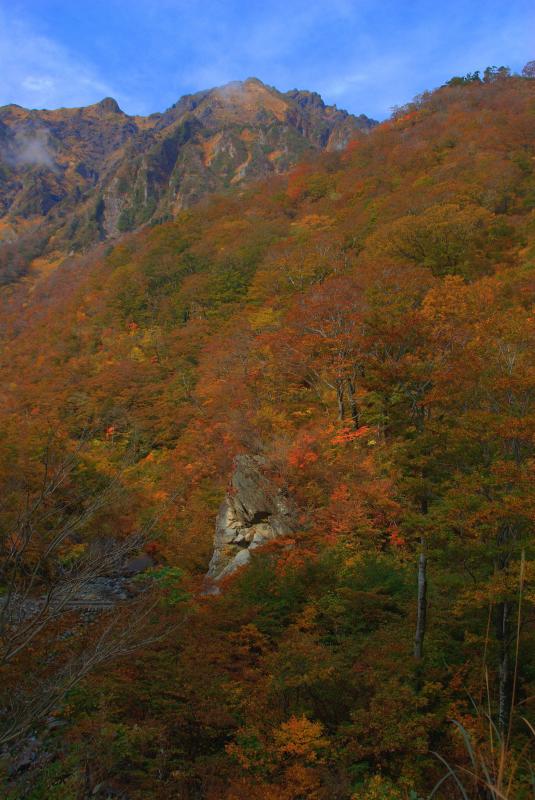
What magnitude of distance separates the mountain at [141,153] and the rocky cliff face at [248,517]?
54592mm

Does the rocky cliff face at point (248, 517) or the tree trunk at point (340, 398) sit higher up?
the tree trunk at point (340, 398)

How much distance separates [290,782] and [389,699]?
5.53 ft

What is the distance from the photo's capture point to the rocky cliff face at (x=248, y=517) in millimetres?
14336

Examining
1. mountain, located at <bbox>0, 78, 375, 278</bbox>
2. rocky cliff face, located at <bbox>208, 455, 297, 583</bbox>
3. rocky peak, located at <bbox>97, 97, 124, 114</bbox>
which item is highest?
rocky peak, located at <bbox>97, 97, 124, 114</bbox>

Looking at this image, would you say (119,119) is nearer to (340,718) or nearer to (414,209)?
(414,209)

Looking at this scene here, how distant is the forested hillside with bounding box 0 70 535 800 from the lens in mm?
6098

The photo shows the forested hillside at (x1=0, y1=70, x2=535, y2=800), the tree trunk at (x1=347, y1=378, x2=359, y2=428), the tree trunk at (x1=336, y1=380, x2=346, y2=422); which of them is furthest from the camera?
the tree trunk at (x1=336, y1=380, x2=346, y2=422)

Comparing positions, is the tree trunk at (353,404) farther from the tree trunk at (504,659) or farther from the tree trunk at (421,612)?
the tree trunk at (504,659)

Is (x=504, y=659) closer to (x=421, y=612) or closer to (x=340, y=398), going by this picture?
(x=421, y=612)

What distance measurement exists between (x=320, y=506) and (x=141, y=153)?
122 m

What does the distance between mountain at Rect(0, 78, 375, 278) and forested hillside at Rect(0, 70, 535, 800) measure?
39.6 meters

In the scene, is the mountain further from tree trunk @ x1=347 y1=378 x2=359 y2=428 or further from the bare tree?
the bare tree

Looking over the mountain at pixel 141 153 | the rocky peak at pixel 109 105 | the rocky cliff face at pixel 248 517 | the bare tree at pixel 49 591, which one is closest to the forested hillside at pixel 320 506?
the bare tree at pixel 49 591

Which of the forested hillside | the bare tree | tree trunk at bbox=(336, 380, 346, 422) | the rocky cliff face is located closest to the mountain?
the forested hillside
